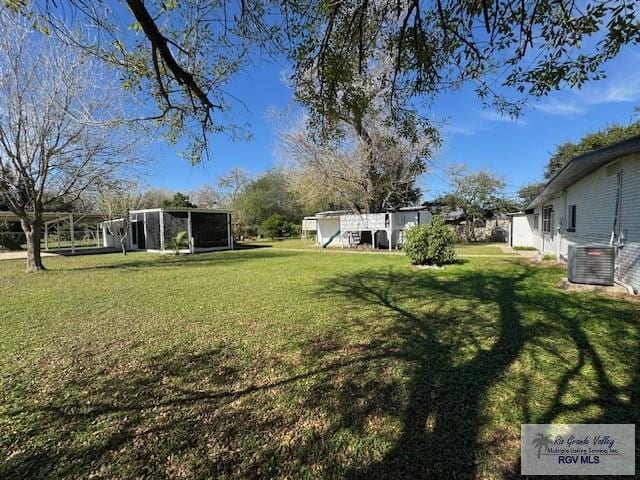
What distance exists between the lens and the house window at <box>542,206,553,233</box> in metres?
13.3

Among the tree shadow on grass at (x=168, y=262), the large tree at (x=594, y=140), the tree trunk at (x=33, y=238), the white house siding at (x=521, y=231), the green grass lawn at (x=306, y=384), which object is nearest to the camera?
the green grass lawn at (x=306, y=384)

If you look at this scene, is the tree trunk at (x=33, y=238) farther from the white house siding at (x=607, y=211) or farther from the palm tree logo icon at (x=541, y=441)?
the white house siding at (x=607, y=211)

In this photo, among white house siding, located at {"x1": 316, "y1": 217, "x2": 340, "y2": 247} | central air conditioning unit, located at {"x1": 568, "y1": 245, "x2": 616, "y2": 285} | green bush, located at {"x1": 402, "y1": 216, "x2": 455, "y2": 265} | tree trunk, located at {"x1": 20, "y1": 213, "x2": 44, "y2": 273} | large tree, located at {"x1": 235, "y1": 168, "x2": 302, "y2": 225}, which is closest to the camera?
central air conditioning unit, located at {"x1": 568, "y1": 245, "x2": 616, "y2": 285}

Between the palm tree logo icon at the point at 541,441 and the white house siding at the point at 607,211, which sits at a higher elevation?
the white house siding at the point at 607,211

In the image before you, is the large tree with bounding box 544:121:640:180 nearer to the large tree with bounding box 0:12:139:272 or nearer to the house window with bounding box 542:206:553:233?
the house window with bounding box 542:206:553:233

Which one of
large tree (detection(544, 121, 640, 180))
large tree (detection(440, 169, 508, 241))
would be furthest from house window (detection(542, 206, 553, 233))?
large tree (detection(440, 169, 508, 241))

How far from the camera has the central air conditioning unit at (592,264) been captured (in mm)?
5926

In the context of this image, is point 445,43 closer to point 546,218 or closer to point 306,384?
point 306,384

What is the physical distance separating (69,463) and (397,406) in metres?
2.18

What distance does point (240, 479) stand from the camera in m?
1.82

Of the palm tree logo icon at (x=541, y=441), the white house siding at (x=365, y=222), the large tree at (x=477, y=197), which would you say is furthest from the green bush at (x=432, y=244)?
the large tree at (x=477, y=197)

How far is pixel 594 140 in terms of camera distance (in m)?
22.9

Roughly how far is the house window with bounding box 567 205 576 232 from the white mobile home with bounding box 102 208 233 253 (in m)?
16.6

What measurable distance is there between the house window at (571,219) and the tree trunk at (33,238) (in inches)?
650
